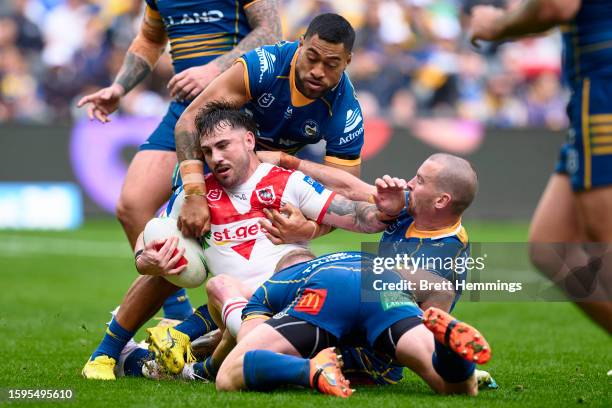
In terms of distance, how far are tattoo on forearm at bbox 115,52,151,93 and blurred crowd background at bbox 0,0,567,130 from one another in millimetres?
9581

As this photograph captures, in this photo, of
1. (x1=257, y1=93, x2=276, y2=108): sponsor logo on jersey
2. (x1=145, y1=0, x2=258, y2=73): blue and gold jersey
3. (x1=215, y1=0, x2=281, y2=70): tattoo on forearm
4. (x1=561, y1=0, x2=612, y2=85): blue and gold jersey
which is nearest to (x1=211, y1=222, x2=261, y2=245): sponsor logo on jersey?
(x1=257, y1=93, x2=276, y2=108): sponsor logo on jersey

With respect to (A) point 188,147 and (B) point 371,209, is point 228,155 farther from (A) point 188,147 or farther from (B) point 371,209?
(B) point 371,209

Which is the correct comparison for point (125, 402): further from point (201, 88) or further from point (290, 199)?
point (201, 88)

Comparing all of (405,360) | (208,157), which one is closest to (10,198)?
(208,157)

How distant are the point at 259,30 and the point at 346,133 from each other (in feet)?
3.25

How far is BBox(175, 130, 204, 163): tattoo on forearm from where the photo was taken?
580 centimetres

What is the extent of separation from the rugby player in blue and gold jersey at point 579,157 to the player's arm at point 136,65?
10.0 feet

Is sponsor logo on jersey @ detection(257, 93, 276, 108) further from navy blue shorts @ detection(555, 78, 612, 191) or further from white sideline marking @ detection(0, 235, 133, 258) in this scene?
white sideline marking @ detection(0, 235, 133, 258)

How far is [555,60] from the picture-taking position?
20.1 metres

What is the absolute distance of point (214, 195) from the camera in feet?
18.8

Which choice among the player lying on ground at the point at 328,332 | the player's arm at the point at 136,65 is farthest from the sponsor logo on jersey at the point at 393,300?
the player's arm at the point at 136,65

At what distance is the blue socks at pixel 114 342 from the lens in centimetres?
584

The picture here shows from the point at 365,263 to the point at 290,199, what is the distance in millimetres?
715

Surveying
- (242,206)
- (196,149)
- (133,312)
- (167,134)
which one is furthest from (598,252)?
(167,134)
